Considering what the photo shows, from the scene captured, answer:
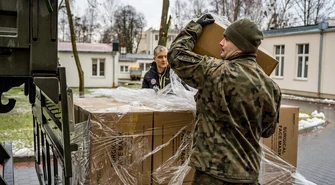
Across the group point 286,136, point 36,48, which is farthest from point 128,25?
point 36,48

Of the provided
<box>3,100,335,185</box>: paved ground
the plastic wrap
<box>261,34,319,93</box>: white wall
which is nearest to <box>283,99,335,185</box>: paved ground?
<box>3,100,335,185</box>: paved ground

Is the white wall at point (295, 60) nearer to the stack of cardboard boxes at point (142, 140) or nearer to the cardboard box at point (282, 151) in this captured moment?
the cardboard box at point (282, 151)

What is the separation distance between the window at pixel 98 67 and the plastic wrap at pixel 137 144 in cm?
2526

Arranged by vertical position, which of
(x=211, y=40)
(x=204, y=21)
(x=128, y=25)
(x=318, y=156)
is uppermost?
(x=128, y=25)

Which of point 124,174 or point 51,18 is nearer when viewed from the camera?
point 51,18

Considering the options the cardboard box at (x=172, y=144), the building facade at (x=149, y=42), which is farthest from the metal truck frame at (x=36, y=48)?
the building facade at (x=149, y=42)

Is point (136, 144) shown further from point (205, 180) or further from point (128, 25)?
point (128, 25)

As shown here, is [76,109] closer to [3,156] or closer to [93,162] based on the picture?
[93,162]

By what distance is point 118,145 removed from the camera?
9.25ft

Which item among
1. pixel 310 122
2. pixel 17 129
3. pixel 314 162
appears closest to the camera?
pixel 314 162

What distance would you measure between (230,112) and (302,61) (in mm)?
21291

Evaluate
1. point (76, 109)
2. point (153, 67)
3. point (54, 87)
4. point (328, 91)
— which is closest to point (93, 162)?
point (76, 109)

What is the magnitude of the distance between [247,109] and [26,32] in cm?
131

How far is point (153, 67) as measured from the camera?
4.69 meters
